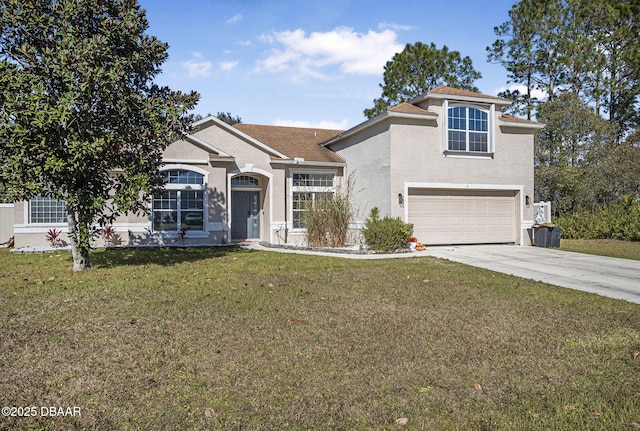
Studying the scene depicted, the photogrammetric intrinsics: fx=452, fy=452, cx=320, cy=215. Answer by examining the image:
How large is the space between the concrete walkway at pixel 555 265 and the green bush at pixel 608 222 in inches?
203

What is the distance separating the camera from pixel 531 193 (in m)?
17.5

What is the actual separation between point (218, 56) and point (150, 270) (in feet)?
25.0

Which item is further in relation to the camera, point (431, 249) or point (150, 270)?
point (431, 249)

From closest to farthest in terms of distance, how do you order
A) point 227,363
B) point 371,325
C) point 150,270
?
point 227,363, point 371,325, point 150,270

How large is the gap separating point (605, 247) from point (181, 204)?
15576mm

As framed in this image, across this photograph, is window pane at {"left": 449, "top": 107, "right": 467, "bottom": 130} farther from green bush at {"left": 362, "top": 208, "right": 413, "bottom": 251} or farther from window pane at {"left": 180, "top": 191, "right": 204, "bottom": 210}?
window pane at {"left": 180, "top": 191, "right": 204, "bottom": 210}

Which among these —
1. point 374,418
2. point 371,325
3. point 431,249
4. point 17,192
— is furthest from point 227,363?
point 431,249

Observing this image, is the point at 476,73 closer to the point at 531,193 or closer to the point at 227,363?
the point at 531,193

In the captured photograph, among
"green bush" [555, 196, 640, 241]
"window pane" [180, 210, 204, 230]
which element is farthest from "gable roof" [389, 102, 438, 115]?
"green bush" [555, 196, 640, 241]

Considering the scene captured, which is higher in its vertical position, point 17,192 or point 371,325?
point 17,192

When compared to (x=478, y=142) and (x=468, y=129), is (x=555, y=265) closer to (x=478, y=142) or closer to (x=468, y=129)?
(x=478, y=142)

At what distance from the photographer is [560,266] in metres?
11.5

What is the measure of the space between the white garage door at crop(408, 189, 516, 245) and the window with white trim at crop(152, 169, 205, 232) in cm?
765

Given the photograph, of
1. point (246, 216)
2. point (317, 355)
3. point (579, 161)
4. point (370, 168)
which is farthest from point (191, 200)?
point (579, 161)
